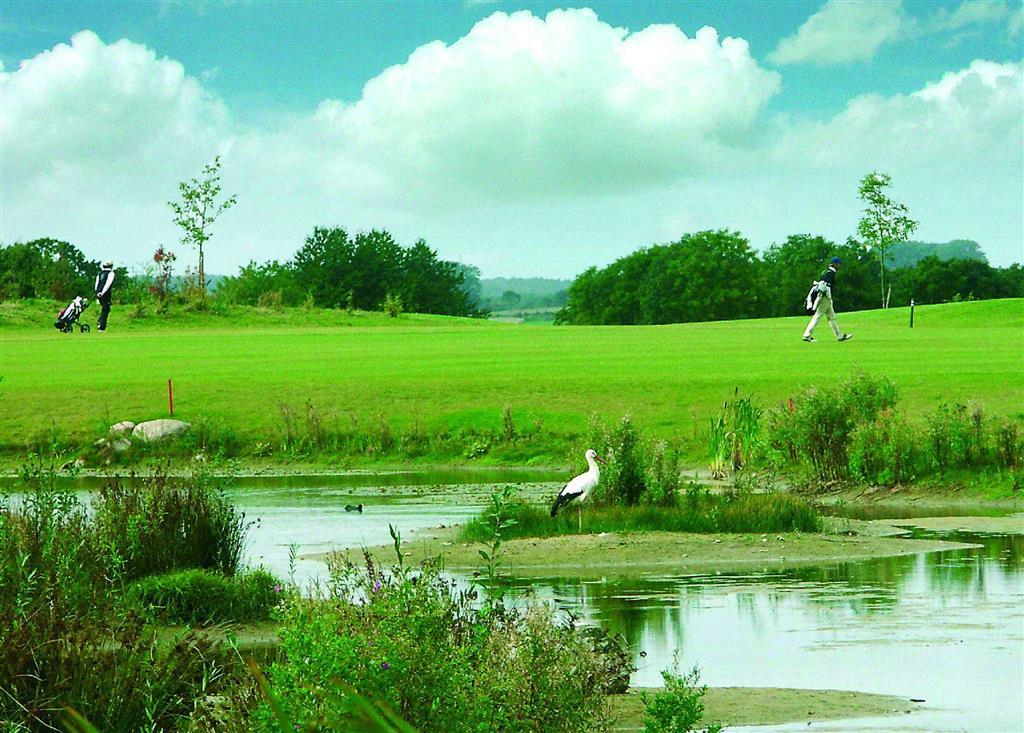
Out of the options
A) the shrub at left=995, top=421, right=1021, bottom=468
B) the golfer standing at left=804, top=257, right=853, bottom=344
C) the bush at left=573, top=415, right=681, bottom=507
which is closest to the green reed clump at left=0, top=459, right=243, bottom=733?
the bush at left=573, top=415, right=681, bottom=507

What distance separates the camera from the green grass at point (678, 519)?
73.9 ft

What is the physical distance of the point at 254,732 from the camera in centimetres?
794

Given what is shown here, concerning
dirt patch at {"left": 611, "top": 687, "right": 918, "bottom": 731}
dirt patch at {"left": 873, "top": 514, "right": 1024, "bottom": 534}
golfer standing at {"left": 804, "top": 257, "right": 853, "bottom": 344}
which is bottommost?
dirt patch at {"left": 873, "top": 514, "right": 1024, "bottom": 534}

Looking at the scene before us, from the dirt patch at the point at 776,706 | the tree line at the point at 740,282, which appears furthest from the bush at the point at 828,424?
the tree line at the point at 740,282

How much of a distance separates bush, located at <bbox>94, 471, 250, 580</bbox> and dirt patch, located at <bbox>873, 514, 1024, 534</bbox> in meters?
10.7

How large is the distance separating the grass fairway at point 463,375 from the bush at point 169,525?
1874 centimetres

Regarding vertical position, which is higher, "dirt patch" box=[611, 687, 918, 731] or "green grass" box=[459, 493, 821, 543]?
"dirt patch" box=[611, 687, 918, 731]

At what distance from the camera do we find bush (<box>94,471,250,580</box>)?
53.2 feet

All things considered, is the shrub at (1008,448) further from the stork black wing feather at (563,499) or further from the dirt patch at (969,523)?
the stork black wing feather at (563,499)

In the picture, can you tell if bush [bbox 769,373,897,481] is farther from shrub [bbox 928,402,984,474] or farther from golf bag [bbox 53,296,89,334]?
golf bag [bbox 53,296,89,334]

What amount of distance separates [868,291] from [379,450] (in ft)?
373

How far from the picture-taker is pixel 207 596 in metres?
15.6

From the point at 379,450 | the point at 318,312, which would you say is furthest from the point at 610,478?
the point at 318,312

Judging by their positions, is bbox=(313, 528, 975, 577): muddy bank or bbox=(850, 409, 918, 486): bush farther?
bbox=(850, 409, 918, 486): bush
